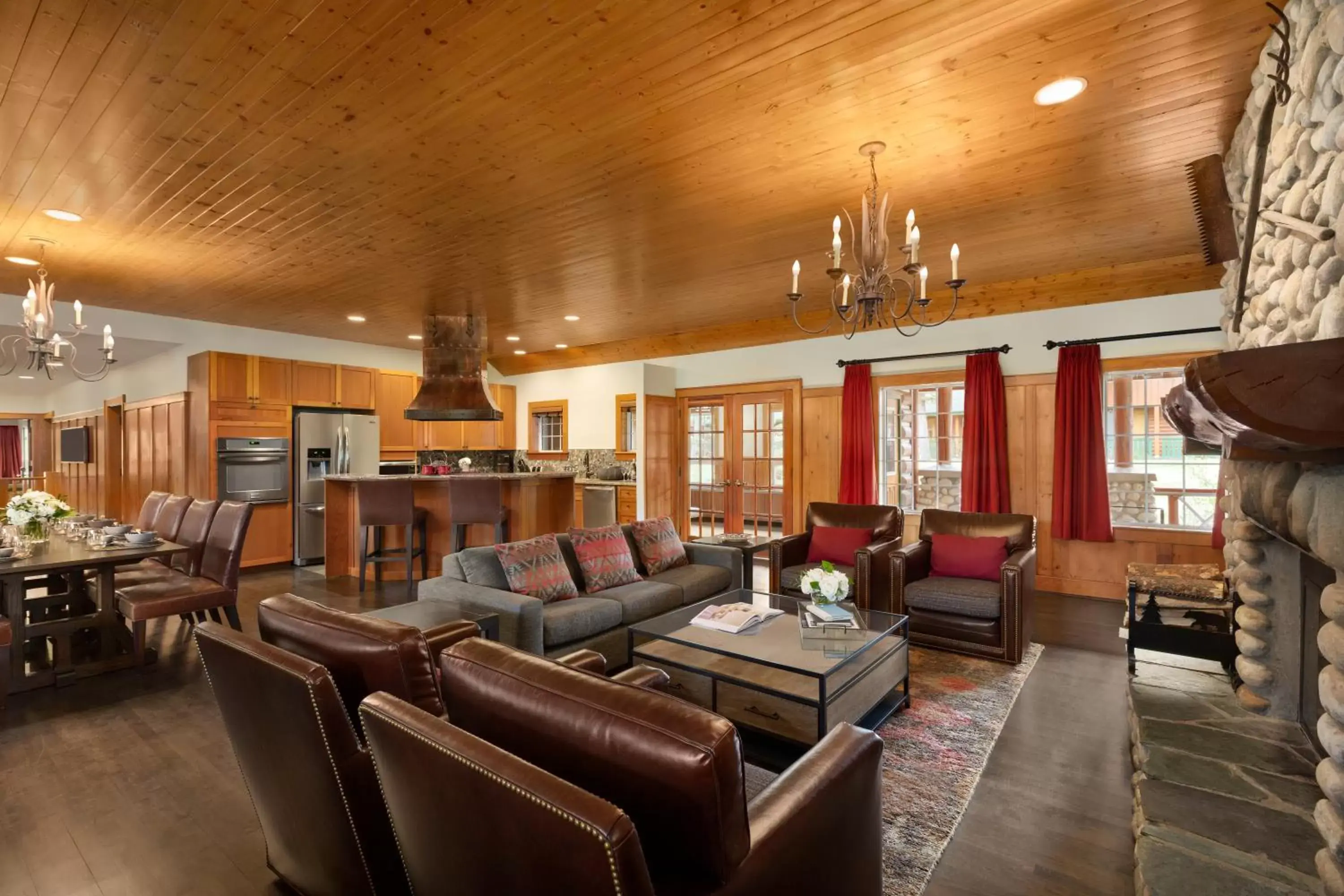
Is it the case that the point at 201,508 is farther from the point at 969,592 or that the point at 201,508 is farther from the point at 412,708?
the point at 969,592

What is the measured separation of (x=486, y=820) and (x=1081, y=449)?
5.81 m

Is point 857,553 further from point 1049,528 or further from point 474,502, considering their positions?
point 474,502

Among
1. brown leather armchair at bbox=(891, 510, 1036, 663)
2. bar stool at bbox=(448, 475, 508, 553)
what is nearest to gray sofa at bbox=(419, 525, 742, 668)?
brown leather armchair at bbox=(891, 510, 1036, 663)

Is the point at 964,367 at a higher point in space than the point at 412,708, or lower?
higher

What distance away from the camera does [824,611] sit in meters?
3.21

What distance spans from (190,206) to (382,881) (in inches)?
148

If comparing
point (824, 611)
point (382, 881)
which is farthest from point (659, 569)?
point (382, 881)

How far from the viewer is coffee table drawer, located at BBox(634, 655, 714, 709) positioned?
3.11m

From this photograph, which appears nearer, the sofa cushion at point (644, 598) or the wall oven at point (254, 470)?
the sofa cushion at point (644, 598)

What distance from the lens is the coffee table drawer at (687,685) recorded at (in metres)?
3.11

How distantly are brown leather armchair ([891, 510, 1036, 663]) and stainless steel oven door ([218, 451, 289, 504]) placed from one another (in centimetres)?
639

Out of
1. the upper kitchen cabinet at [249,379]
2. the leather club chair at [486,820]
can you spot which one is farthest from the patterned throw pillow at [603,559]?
the upper kitchen cabinet at [249,379]

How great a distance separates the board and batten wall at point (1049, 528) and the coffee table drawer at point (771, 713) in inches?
149

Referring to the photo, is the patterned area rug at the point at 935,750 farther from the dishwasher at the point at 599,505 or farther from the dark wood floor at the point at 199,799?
the dishwasher at the point at 599,505
